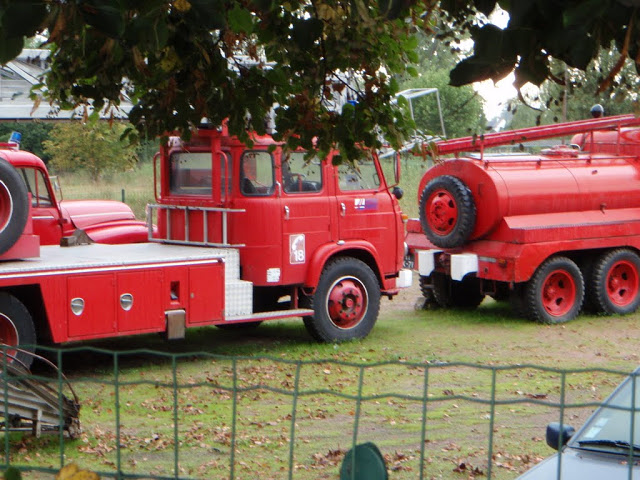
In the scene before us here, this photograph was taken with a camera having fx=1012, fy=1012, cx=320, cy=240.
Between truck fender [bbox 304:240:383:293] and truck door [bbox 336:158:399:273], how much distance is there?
0.10 m

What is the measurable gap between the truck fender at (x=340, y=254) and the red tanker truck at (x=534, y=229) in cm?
166

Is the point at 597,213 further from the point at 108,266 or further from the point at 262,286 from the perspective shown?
the point at 108,266

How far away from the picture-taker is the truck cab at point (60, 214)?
12109 millimetres

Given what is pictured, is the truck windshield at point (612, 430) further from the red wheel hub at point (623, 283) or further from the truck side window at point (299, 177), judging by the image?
the red wheel hub at point (623, 283)

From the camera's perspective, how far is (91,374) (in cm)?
1049

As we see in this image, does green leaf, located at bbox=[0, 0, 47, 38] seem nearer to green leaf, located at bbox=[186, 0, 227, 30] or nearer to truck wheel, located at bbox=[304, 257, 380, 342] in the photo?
green leaf, located at bbox=[186, 0, 227, 30]

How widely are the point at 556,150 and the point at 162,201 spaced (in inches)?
246

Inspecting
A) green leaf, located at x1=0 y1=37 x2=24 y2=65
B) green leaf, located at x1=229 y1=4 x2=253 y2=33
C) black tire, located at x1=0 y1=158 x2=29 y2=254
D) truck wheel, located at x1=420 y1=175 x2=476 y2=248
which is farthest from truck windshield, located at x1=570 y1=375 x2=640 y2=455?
truck wheel, located at x1=420 y1=175 x2=476 y2=248

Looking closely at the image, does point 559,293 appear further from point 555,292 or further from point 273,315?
point 273,315

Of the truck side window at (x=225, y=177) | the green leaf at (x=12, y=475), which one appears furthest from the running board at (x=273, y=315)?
the green leaf at (x=12, y=475)

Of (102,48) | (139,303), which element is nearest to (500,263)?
(139,303)

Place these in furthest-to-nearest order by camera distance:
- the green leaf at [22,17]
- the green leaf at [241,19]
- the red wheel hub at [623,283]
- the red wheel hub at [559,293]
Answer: the red wheel hub at [623,283]
the red wheel hub at [559,293]
the green leaf at [241,19]
the green leaf at [22,17]

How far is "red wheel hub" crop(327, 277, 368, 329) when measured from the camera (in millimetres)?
12086

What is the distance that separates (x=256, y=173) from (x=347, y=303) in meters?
1.96
